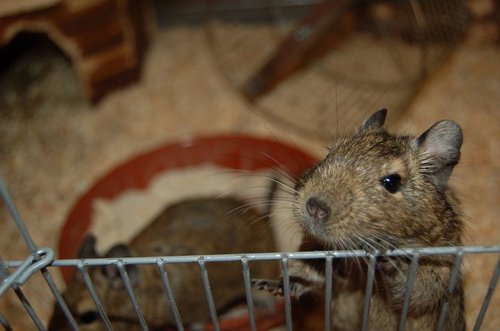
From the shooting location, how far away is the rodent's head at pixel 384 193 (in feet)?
4.63

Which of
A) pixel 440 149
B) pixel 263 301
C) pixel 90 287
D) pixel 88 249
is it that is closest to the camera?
pixel 90 287

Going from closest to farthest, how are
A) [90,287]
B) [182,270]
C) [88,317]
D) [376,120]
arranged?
[90,287], [376,120], [88,317], [182,270]

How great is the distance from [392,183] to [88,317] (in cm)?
113

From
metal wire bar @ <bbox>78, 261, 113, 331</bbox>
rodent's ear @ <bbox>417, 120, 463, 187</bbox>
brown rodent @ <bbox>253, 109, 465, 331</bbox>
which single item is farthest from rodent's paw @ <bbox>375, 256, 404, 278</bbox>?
metal wire bar @ <bbox>78, 261, 113, 331</bbox>

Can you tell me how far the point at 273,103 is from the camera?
319 centimetres

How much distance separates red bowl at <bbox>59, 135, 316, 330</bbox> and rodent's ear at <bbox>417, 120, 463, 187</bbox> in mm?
969

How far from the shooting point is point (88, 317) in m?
1.84

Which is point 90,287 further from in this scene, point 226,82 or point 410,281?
point 226,82

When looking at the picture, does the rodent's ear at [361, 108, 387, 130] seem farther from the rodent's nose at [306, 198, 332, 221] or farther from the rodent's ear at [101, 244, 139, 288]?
the rodent's ear at [101, 244, 139, 288]

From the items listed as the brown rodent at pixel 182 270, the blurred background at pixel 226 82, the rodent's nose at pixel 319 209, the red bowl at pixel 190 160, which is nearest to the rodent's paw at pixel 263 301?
the brown rodent at pixel 182 270

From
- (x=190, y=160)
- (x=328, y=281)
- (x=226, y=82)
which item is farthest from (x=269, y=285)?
(x=226, y=82)

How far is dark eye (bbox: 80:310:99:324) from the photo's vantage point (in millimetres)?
1840

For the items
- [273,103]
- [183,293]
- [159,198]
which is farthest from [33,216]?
[273,103]

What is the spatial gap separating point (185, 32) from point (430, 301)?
2.66 m
